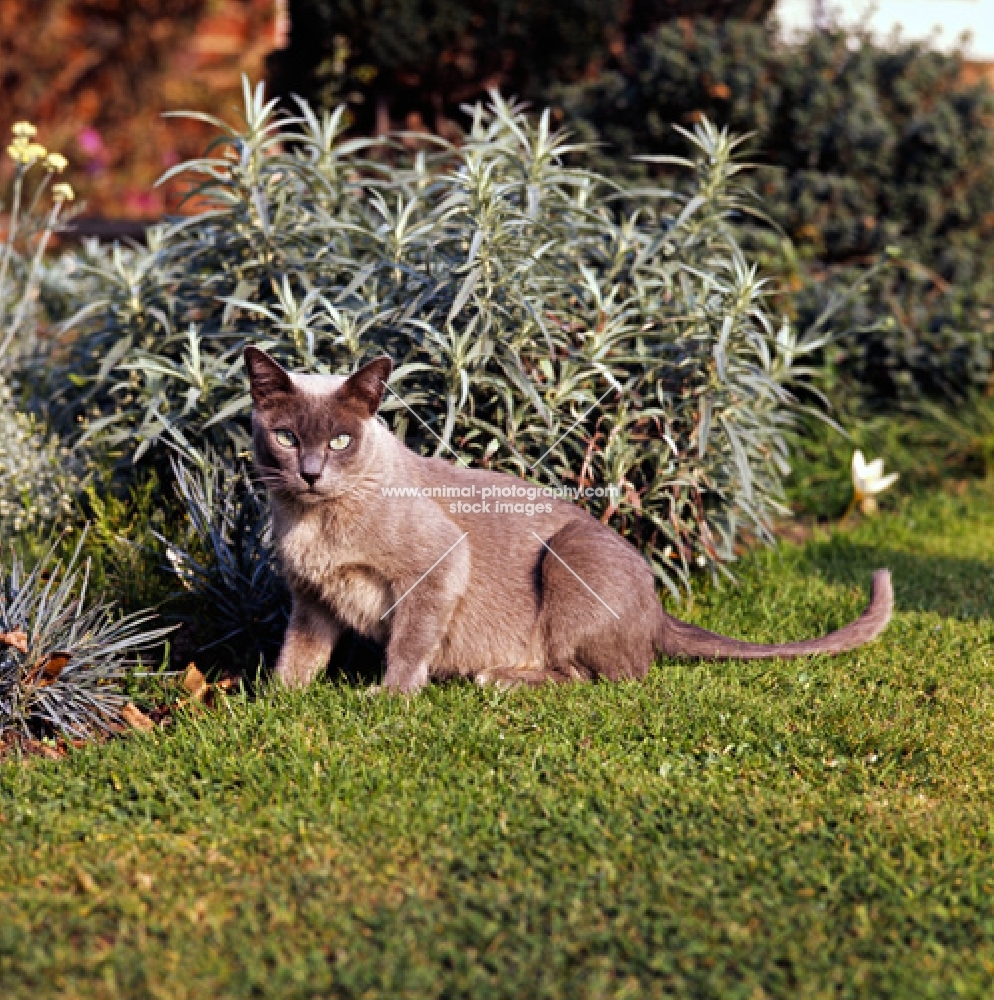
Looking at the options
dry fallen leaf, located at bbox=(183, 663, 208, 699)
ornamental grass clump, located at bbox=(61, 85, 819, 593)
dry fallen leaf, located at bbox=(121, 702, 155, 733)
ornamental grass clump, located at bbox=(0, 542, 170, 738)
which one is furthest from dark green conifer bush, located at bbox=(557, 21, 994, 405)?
dry fallen leaf, located at bbox=(121, 702, 155, 733)

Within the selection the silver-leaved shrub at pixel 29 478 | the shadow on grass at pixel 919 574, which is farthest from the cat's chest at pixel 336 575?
the shadow on grass at pixel 919 574

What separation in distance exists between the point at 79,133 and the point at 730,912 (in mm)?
9833

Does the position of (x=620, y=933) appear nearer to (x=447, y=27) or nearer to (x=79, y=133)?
(x=447, y=27)

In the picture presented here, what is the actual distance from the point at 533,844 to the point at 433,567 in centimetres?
105

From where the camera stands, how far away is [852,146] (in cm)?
716

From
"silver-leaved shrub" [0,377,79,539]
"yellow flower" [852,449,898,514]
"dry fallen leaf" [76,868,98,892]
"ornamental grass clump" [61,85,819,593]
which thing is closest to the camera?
"dry fallen leaf" [76,868,98,892]

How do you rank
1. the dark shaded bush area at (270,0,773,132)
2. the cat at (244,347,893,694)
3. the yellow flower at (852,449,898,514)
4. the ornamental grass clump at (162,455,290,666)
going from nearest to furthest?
the cat at (244,347,893,694)
the ornamental grass clump at (162,455,290,666)
the yellow flower at (852,449,898,514)
the dark shaded bush area at (270,0,773,132)

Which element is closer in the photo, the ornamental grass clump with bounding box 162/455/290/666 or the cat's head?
the cat's head

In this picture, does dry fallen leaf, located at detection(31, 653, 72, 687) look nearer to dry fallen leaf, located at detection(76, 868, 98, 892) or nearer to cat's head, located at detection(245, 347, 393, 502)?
cat's head, located at detection(245, 347, 393, 502)

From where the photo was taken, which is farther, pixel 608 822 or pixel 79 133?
pixel 79 133

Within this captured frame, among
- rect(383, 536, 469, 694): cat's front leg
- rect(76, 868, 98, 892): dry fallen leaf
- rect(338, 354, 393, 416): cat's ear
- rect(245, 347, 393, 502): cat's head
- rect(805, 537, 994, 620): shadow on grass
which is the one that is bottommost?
rect(76, 868, 98, 892): dry fallen leaf

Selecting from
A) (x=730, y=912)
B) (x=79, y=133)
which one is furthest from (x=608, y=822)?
(x=79, y=133)

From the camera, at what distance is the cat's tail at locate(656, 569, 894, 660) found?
381cm

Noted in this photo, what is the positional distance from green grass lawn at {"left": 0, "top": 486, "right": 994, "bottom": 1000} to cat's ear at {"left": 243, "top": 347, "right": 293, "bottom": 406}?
926 mm
